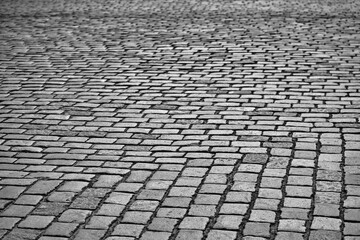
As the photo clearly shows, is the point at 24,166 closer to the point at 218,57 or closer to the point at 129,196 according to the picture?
the point at 129,196

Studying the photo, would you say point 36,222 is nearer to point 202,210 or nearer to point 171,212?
point 171,212

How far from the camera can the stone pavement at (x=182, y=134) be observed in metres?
4.23

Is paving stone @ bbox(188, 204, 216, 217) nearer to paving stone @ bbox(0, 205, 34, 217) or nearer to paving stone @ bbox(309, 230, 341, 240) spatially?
paving stone @ bbox(309, 230, 341, 240)

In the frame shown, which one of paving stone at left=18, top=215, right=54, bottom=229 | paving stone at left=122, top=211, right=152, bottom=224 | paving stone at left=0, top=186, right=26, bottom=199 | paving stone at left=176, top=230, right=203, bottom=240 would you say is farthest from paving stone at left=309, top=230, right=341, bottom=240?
paving stone at left=0, top=186, right=26, bottom=199

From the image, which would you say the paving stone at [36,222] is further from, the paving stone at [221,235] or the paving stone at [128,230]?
the paving stone at [221,235]

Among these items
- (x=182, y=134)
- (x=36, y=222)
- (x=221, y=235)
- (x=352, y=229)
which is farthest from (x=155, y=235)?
(x=182, y=134)

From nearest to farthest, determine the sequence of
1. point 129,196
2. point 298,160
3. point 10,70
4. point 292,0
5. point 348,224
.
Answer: point 348,224 → point 129,196 → point 298,160 → point 10,70 → point 292,0

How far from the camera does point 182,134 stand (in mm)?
6016

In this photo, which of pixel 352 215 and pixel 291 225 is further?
pixel 352 215

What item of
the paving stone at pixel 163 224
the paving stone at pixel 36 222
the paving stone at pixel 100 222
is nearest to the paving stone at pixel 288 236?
the paving stone at pixel 163 224

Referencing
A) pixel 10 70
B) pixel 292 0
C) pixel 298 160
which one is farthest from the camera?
pixel 292 0

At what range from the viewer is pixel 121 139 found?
19.5 ft

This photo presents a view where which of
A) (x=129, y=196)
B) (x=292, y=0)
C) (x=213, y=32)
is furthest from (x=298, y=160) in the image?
(x=292, y=0)

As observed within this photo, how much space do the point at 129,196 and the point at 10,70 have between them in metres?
5.23
